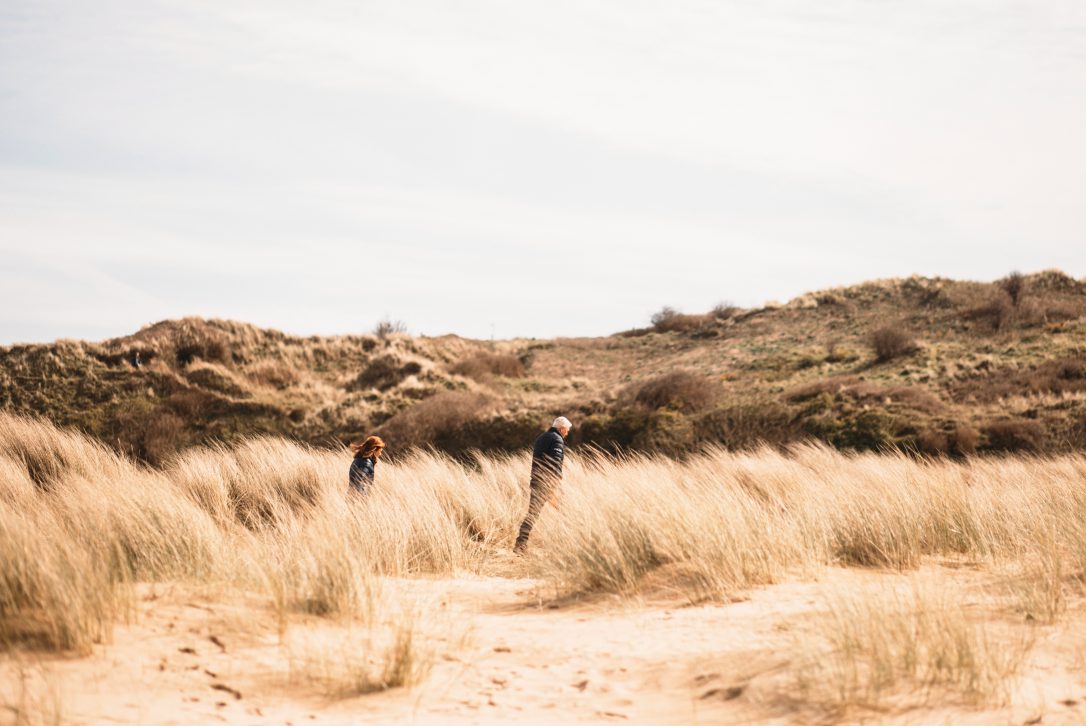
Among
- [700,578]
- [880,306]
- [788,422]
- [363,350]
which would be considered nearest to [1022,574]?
[700,578]

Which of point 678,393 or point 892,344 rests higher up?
point 892,344

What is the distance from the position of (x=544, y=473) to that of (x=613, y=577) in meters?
2.71

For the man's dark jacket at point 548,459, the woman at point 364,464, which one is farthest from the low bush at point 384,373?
the man's dark jacket at point 548,459

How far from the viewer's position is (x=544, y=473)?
9.33 metres

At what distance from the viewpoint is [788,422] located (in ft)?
87.4

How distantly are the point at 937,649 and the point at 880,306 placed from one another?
149ft

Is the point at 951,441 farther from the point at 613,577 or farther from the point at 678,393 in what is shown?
the point at 613,577

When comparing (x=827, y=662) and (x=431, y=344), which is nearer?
(x=827, y=662)

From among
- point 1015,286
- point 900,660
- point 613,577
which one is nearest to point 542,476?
point 613,577

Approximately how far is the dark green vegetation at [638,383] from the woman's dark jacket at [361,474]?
589 inches

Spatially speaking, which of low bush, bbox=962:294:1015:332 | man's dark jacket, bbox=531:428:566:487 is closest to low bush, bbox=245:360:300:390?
man's dark jacket, bbox=531:428:566:487

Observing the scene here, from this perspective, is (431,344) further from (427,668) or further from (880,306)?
(427,668)

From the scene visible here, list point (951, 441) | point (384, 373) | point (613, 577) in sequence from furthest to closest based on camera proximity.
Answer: point (384, 373) < point (951, 441) < point (613, 577)

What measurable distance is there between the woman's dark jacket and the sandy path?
4.14 metres
